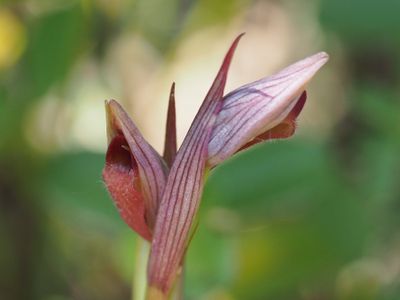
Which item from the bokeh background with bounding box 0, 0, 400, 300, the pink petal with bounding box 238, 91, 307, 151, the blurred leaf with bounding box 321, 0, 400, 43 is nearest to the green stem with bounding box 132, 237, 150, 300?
the pink petal with bounding box 238, 91, 307, 151

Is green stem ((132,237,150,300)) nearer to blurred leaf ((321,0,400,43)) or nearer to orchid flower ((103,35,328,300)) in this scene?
orchid flower ((103,35,328,300))

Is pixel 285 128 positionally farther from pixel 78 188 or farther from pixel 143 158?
pixel 78 188

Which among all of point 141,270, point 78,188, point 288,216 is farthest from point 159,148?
point 141,270

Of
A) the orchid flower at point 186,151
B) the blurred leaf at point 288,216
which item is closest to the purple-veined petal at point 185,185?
the orchid flower at point 186,151

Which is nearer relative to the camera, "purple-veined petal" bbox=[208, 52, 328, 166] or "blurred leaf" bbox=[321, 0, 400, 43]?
"purple-veined petal" bbox=[208, 52, 328, 166]

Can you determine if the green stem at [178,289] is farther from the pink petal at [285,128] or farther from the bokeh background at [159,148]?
the bokeh background at [159,148]
